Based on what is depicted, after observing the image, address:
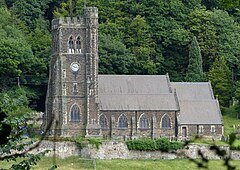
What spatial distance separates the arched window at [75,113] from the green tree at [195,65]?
14.2 m

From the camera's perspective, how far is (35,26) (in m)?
75.2

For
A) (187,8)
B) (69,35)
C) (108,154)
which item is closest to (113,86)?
(69,35)

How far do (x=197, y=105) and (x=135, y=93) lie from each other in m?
4.47

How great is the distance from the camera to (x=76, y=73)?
53.8 meters

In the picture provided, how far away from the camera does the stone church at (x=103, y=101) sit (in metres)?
53.3

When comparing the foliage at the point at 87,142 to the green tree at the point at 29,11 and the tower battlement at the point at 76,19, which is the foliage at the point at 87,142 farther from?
the green tree at the point at 29,11

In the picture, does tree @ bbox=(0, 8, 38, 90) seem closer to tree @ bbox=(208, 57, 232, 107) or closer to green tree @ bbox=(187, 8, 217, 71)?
tree @ bbox=(208, 57, 232, 107)

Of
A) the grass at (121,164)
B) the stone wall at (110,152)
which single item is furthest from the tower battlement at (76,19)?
the grass at (121,164)

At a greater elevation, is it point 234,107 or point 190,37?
point 190,37

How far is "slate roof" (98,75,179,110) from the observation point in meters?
54.2

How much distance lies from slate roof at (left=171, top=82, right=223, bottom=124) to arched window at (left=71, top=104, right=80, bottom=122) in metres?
7.20

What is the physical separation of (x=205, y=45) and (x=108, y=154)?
27.1 metres

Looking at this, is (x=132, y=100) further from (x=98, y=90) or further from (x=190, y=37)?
(x=190, y=37)

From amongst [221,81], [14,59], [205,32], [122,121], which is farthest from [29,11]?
[122,121]
